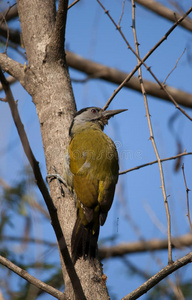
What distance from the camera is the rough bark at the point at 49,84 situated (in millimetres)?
2924

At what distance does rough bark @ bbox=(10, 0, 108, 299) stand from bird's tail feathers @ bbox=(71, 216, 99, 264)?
8 centimetres

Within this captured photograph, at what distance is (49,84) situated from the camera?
3.14 meters

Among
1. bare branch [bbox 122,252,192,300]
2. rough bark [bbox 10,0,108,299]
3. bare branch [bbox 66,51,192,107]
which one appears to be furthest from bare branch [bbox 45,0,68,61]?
bare branch [bbox 66,51,192,107]

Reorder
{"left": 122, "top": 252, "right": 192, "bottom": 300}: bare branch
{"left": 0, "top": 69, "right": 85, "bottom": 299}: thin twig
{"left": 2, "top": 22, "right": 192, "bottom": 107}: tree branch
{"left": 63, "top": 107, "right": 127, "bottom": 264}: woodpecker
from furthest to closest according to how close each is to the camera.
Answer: {"left": 2, "top": 22, "right": 192, "bottom": 107}: tree branch, {"left": 63, "top": 107, "right": 127, "bottom": 264}: woodpecker, {"left": 122, "top": 252, "right": 192, "bottom": 300}: bare branch, {"left": 0, "top": 69, "right": 85, "bottom": 299}: thin twig

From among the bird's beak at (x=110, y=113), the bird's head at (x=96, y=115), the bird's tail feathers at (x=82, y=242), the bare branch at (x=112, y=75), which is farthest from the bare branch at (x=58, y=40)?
the bare branch at (x=112, y=75)

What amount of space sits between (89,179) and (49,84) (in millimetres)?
837

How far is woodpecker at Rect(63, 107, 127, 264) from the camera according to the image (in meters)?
2.60

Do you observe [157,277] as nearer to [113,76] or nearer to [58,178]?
[58,178]

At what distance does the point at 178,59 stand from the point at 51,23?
44.9 inches

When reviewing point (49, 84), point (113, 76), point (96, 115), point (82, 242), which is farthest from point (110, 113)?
point (113, 76)

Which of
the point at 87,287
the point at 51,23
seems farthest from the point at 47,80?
the point at 87,287

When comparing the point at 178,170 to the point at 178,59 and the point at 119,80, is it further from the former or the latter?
the point at 119,80

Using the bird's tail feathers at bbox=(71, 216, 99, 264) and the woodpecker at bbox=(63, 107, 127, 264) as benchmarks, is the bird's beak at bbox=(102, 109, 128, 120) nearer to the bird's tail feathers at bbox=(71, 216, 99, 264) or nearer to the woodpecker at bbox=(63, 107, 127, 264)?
the woodpecker at bbox=(63, 107, 127, 264)

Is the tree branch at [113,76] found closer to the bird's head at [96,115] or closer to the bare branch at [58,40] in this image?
the bird's head at [96,115]
